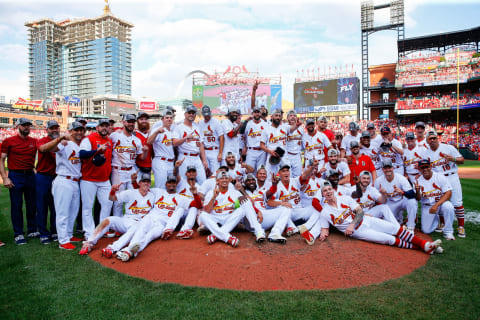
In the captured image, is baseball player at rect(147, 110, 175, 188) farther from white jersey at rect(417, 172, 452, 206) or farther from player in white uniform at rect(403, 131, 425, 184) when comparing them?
player in white uniform at rect(403, 131, 425, 184)

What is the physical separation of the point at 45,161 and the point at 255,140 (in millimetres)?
4454

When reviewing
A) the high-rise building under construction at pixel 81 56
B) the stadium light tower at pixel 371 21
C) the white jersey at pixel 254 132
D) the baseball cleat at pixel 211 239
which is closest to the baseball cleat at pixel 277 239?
the baseball cleat at pixel 211 239

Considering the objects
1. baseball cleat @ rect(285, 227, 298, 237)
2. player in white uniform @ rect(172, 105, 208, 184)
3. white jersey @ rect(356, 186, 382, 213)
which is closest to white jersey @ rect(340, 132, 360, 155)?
white jersey @ rect(356, 186, 382, 213)

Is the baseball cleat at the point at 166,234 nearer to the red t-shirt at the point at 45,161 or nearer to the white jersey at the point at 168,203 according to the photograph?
the white jersey at the point at 168,203

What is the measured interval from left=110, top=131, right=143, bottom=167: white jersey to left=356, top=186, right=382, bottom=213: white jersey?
4674 mm

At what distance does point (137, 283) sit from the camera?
3.98m

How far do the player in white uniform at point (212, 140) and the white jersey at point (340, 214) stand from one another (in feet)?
9.47

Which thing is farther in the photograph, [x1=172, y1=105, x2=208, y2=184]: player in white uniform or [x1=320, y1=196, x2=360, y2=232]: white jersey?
[x1=172, y1=105, x2=208, y2=184]: player in white uniform

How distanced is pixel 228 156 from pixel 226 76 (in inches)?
1476

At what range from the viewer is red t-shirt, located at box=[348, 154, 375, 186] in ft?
22.7

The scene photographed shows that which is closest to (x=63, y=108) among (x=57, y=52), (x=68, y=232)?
(x=57, y=52)

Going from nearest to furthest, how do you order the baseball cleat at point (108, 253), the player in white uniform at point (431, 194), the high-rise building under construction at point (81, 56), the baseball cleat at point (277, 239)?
1. the baseball cleat at point (108, 253)
2. the baseball cleat at point (277, 239)
3. the player in white uniform at point (431, 194)
4. the high-rise building under construction at point (81, 56)

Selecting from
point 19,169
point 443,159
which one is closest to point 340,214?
point 443,159

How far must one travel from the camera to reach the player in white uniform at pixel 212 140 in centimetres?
731
